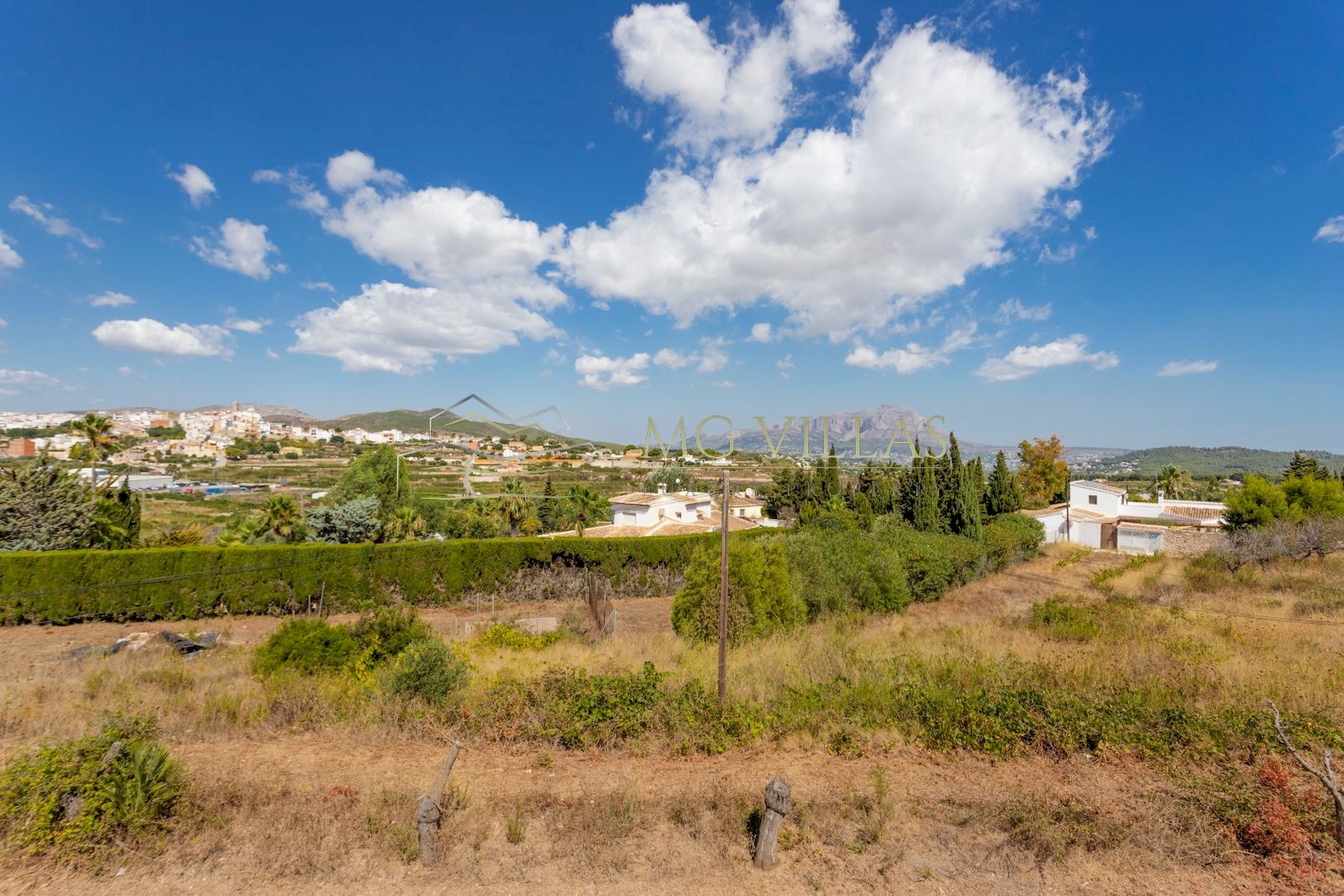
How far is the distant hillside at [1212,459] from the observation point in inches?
4505

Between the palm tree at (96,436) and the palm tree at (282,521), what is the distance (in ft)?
23.2

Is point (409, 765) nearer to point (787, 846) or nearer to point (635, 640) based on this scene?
point (787, 846)

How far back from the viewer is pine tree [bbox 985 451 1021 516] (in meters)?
29.9

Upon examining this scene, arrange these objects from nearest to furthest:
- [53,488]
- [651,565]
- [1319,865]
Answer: [1319,865]
[53,488]
[651,565]

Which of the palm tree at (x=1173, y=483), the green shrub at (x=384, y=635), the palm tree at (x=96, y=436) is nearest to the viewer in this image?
the green shrub at (x=384, y=635)

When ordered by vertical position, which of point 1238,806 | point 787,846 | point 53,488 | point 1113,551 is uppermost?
point 53,488

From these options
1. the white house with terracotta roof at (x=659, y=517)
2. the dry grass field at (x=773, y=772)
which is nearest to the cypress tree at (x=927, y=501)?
the white house with terracotta roof at (x=659, y=517)

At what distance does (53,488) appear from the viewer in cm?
1667

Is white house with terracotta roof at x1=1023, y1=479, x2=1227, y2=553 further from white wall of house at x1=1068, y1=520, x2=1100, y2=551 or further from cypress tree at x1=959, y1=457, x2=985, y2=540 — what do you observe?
cypress tree at x1=959, y1=457, x2=985, y2=540

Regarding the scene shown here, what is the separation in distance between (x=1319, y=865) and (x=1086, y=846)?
4.52 ft

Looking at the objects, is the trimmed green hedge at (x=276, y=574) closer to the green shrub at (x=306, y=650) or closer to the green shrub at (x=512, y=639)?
the green shrub at (x=512, y=639)

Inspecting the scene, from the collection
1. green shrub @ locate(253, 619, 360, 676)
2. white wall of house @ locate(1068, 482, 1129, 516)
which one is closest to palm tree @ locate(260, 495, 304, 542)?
green shrub @ locate(253, 619, 360, 676)

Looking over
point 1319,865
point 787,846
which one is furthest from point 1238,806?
point 787,846

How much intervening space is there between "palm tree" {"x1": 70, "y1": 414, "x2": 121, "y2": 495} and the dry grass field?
2043 centimetres
